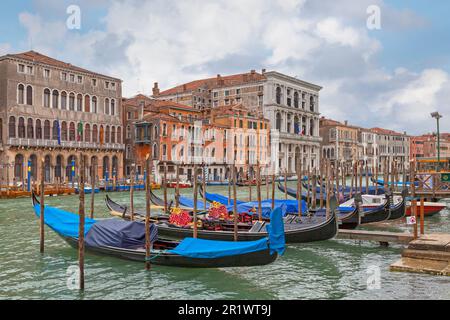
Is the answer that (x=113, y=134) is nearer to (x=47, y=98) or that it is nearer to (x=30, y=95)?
(x=47, y=98)

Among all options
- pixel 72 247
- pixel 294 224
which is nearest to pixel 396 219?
pixel 294 224

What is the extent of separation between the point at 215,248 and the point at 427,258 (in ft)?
9.71

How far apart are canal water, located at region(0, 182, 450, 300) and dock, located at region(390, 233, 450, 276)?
0.31ft

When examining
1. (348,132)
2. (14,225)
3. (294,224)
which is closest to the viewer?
(294,224)

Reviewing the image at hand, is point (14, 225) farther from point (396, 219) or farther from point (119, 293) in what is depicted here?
point (396, 219)

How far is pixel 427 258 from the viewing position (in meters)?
6.50

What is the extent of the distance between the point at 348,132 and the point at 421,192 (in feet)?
117

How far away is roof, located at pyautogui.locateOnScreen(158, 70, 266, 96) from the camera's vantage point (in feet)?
127

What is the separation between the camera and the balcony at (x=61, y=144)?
2243cm

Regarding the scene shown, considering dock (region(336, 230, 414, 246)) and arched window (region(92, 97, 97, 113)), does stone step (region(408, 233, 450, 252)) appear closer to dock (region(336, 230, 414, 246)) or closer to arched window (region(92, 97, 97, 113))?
dock (region(336, 230, 414, 246))

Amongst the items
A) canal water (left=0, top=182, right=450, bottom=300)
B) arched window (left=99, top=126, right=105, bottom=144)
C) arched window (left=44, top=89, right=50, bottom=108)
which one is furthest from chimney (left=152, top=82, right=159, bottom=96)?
canal water (left=0, top=182, right=450, bottom=300)

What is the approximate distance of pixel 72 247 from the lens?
816 cm

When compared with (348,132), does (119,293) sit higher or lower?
lower

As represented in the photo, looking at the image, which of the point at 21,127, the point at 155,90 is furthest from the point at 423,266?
the point at 155,90
